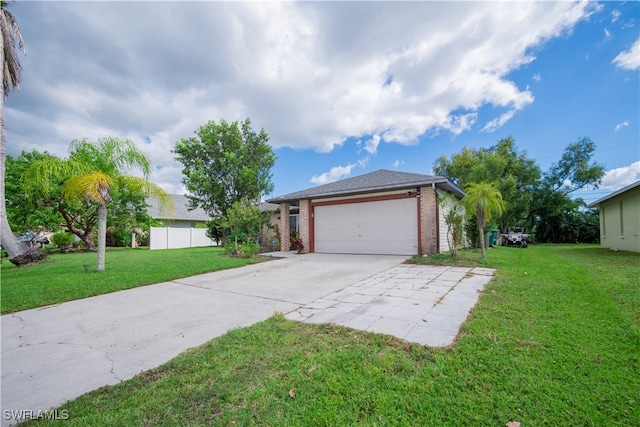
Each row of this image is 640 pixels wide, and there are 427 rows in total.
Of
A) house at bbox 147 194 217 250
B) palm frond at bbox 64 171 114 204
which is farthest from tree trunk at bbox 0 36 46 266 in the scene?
house at bbox 147 194 217 250

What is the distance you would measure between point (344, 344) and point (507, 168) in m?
27.0

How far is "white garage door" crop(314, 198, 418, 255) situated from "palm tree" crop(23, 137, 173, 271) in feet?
22.3

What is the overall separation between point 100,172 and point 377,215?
954 centimetres

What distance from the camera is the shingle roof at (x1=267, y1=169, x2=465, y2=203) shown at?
10.3m

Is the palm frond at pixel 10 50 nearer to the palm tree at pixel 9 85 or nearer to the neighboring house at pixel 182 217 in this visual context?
the palm tree at pixel 9 85

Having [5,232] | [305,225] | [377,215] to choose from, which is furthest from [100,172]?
[377,215]

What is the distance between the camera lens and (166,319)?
4.04m

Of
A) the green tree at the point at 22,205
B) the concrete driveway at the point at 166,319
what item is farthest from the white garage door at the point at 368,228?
the green tree at the point at 22,205

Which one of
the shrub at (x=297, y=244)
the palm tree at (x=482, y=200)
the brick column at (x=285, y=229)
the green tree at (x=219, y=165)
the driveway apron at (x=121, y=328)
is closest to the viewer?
the driveway apron at (x=121, y=328)

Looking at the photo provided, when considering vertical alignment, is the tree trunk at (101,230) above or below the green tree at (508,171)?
below

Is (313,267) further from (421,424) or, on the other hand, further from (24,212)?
(24,212)

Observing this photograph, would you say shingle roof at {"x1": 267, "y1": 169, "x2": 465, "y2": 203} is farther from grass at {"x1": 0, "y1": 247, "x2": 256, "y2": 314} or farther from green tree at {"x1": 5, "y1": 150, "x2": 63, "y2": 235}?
green tree at {"x1": 5, "y1": 150, "x2": 63, "y2": 235}

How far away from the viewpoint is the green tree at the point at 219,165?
19766mm

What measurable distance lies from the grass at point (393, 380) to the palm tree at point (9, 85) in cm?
1121
